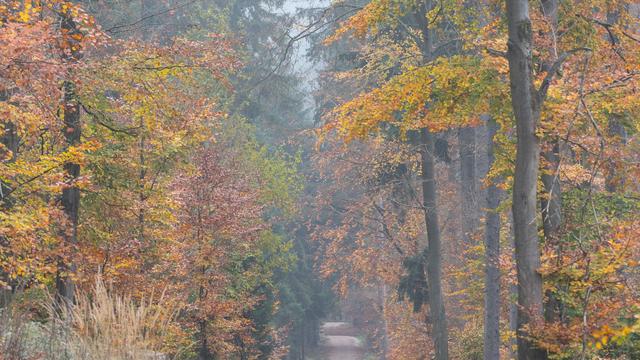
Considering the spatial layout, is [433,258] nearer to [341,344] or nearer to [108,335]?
[108,335]

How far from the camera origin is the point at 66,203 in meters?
10.7

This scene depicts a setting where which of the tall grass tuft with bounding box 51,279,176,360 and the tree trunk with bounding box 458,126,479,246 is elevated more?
the tree trunk with bounding box 458,126,479,246

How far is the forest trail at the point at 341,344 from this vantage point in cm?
4062

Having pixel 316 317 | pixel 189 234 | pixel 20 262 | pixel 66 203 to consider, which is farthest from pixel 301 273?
pixel 20 262

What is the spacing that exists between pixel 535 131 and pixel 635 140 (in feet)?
15.9

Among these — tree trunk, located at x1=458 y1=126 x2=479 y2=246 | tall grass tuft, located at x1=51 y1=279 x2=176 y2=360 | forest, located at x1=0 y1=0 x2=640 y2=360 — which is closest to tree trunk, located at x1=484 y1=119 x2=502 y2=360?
forest, located at x1=0 y1=0 x2=640 y2=360

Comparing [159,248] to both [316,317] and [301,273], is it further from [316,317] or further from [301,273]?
[316,317]

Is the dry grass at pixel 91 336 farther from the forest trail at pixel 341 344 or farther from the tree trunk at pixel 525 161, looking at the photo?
the forest trail at pixel 341 344

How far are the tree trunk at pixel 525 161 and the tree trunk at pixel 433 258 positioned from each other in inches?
340

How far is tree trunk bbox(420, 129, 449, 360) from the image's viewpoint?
16156 millimetres

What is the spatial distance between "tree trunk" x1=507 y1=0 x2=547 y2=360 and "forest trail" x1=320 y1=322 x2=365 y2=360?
109 feet

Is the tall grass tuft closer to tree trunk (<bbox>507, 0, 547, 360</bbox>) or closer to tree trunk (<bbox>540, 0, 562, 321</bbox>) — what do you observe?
tree trunk (<bbox>507, 0, 547, 360</bbox>)

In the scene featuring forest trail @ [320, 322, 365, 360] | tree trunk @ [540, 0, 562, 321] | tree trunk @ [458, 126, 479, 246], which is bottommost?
forest trail @ [320, 322, 365, 360]

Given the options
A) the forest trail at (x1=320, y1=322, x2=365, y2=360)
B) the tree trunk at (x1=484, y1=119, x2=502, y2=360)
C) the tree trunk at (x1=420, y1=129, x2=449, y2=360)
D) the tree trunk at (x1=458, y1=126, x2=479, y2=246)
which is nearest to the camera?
the tree trunk at (x1=484, y1=119, x2=502, y2=360)
